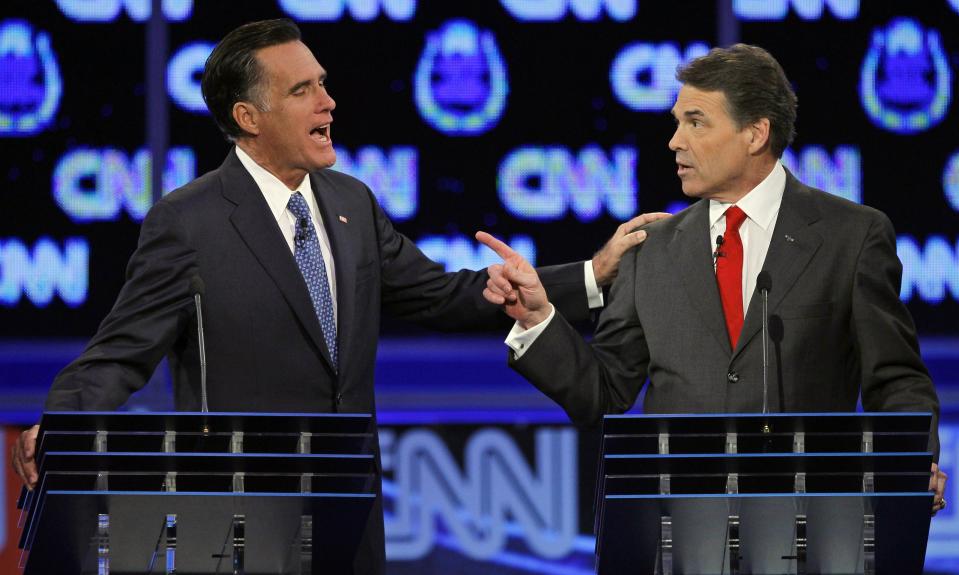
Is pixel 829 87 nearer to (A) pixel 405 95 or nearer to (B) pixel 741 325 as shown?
(A) pixel 405 95

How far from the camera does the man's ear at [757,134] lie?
344 centimetres

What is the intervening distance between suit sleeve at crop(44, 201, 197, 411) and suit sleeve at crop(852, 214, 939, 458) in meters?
1.33

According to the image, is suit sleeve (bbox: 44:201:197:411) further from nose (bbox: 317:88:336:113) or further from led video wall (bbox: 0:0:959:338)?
led video wall (bbox: 0:0:959:338)

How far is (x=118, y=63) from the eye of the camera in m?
5.45

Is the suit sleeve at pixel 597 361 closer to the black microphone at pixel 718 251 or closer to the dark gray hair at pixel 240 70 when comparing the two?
the black microphone at pixel 718 251

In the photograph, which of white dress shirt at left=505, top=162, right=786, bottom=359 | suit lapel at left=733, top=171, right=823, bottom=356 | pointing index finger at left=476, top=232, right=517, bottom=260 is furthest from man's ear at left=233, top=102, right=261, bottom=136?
suit lapel at left=733, top=171, right=823, bottom=356

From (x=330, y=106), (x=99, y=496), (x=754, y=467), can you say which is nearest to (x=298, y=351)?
(x=330, y=106)

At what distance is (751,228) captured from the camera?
3.41 metres

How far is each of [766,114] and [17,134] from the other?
9.38 feet

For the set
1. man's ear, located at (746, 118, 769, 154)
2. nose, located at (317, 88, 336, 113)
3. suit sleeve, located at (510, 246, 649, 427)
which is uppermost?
nose, located at (317, 88, 336, 113)

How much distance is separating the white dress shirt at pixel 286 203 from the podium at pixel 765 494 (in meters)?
1.04

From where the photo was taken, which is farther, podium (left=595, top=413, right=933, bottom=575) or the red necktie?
the red necktie

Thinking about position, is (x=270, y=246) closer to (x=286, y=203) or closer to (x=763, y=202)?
(x=286, y=203)

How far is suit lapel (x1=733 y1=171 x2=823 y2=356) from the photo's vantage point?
3.26 metres
